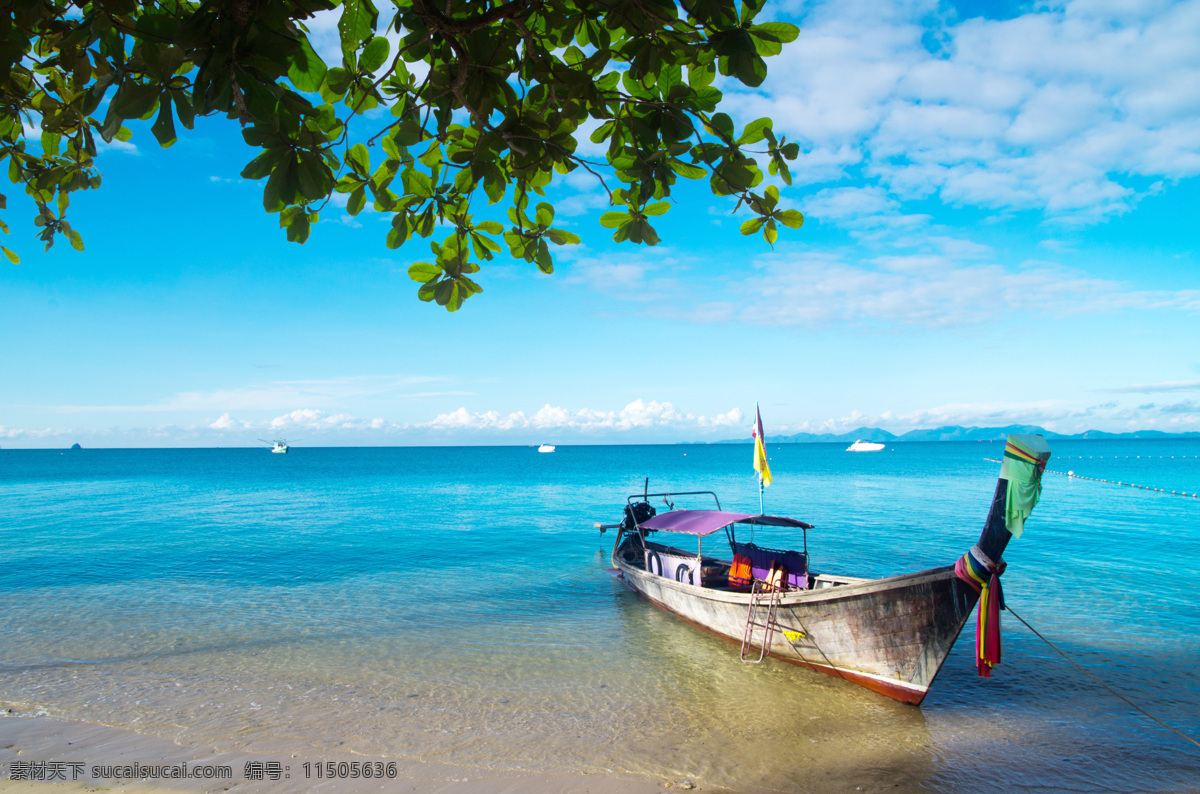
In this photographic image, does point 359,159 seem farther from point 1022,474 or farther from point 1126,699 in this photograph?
point 1126,699

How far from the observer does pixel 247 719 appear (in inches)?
307

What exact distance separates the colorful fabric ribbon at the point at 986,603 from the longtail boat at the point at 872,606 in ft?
0.04

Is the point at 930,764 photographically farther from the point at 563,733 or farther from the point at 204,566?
the point at 204,566

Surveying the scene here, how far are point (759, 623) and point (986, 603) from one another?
402 centimetres

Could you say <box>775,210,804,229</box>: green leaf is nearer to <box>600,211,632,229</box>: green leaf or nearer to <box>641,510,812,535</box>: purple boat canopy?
<box>600,211,632,229</box>: green leaf

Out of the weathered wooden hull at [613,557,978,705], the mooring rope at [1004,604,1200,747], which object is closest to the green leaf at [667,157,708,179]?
the mooring rope at [1004,604,1200,747]

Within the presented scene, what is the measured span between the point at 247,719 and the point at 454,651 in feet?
12.1

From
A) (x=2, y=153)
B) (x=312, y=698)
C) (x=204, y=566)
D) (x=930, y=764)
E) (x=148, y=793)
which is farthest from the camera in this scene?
(x=204, y=566)

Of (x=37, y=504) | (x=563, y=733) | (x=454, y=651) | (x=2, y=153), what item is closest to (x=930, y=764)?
(x=563, y=733)

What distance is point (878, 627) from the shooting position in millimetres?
8586

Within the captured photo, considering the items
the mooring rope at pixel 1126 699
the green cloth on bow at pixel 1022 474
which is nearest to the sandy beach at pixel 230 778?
the green cloth on bow at pixel 1022 474

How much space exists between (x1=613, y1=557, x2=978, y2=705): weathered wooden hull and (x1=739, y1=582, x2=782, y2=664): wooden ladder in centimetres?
11

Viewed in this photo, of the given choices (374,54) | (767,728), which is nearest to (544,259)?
(374,54)

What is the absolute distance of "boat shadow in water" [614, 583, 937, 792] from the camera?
6.71 metres
